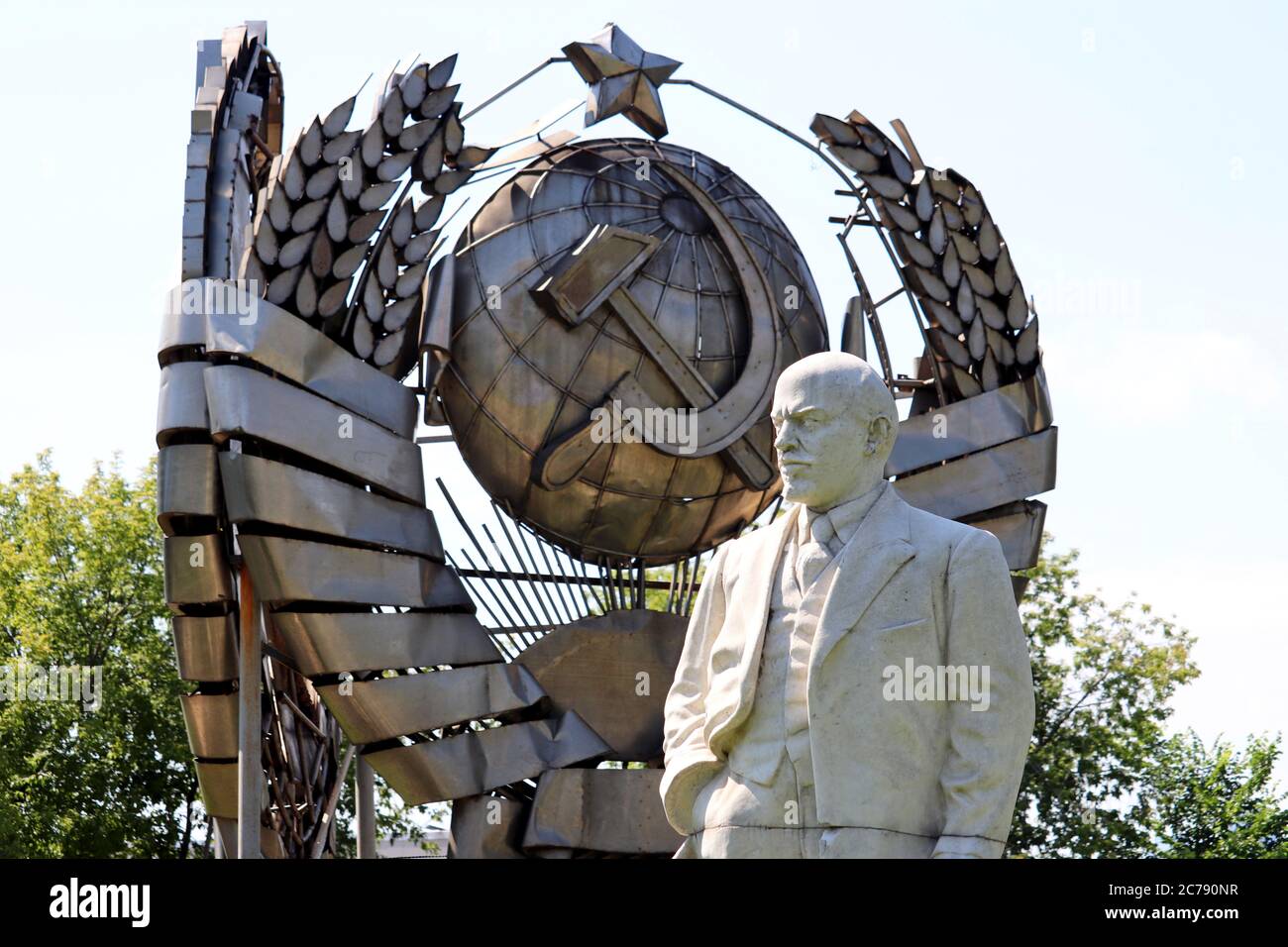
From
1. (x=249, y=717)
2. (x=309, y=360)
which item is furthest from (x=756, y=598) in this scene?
(x=249, y=717)

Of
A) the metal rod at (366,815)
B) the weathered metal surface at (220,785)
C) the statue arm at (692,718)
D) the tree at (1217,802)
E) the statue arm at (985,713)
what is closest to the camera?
the statue arm at (985,713)

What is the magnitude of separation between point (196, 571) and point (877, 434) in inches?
246

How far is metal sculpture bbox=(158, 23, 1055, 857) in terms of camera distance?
35.6 ft

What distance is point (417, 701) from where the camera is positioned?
1093 centimetres

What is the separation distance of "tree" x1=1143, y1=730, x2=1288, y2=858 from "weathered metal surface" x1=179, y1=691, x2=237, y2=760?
1104 centimetres

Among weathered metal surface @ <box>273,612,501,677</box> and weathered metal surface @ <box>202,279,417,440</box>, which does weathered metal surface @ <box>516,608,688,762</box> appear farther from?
weathered metal surface @ <box>202,279,417,440</box>

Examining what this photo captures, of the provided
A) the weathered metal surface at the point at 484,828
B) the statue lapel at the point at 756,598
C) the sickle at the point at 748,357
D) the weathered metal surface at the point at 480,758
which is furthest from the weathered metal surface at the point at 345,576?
the statue lapel at the point at 756,598

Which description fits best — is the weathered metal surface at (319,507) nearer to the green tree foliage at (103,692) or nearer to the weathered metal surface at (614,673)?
the weathered metal surface at (614,673)

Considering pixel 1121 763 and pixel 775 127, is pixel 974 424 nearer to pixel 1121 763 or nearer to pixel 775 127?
pixel 775 127

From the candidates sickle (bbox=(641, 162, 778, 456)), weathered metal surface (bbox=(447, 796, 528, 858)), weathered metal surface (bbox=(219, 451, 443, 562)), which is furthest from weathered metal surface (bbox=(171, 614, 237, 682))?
sickle (bbox=(641, 162, 778, 456))

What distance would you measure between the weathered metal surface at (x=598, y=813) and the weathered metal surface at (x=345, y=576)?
1.24 m

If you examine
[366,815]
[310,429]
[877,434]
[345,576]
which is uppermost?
[310,429]

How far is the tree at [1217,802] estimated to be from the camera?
18844 mm
